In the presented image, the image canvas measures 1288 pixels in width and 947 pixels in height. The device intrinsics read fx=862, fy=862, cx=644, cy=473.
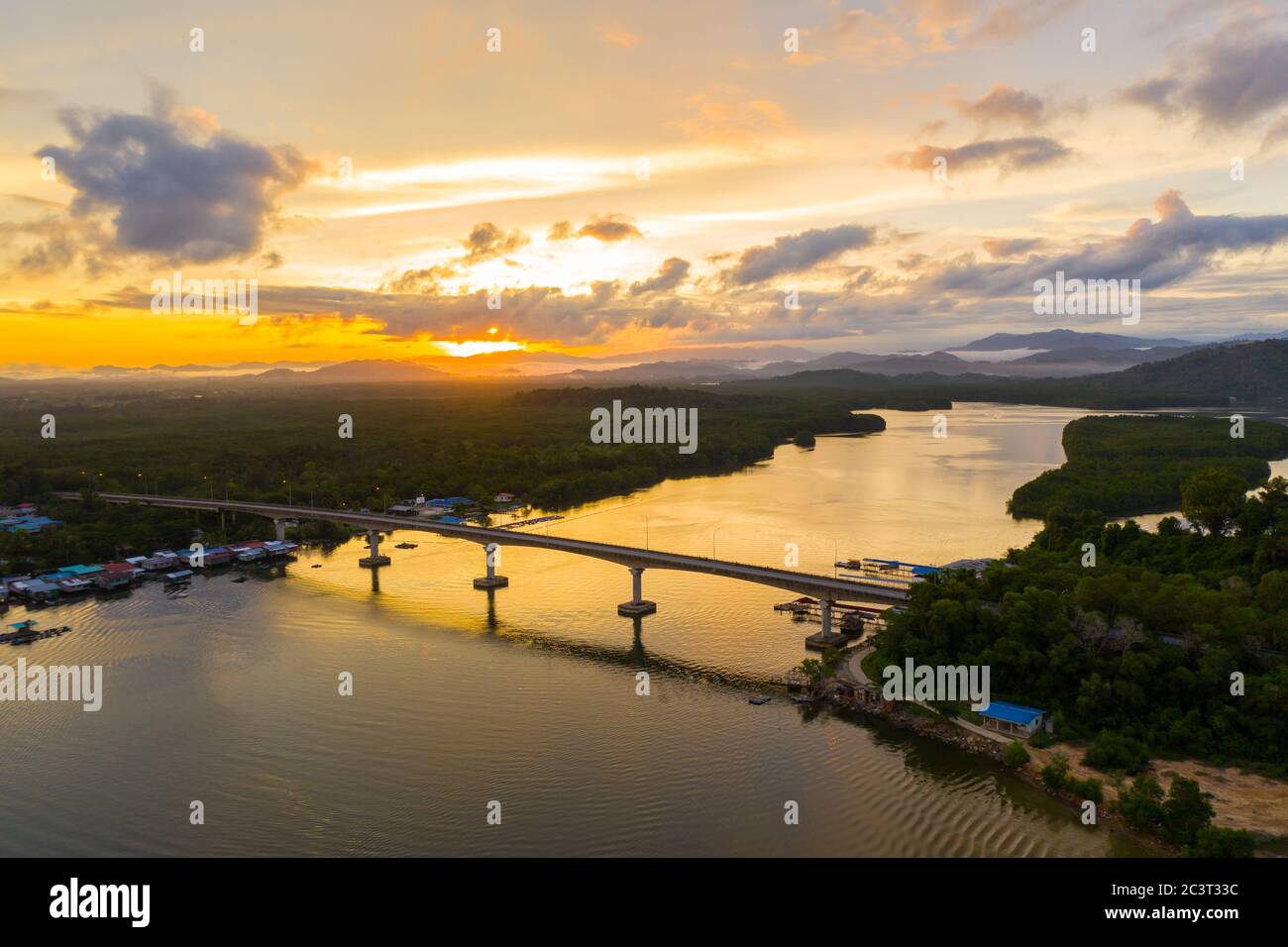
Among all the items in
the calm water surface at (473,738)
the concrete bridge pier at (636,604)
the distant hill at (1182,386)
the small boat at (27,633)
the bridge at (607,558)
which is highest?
the distant hill at (1182,386)

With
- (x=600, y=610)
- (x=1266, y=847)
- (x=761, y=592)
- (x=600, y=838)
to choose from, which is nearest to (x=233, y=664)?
(x=600, y=610)

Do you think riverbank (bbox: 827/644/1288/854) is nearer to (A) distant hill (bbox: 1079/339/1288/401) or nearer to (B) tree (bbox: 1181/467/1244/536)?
(B) tree (bbox: 1181/467/1244/536)

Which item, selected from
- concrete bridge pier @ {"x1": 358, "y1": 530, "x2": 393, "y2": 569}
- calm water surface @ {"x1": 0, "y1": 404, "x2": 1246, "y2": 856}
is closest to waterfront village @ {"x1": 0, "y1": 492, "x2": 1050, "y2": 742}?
calm water surface @ {"x1": 0, "y1": 404, "x2": 1246, "y2": 856}

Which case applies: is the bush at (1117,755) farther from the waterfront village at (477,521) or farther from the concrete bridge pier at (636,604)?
the concrete bridge pier at (636,604)

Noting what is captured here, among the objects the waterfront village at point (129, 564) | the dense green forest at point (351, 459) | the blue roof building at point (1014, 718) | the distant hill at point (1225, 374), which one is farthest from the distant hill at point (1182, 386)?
the blue roof building at point (1014, 718)

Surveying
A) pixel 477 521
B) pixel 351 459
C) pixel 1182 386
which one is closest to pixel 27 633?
pixel 477 521

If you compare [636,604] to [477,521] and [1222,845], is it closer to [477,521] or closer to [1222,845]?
[1222,845]
